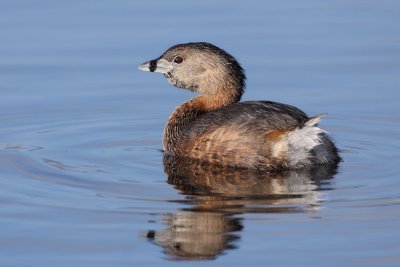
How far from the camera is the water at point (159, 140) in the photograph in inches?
289

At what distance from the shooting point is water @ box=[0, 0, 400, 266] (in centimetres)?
734

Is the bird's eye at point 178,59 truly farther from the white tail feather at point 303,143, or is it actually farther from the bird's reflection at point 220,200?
the white tail feather at point 303,143

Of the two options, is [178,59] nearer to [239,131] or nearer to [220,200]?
[239,131]

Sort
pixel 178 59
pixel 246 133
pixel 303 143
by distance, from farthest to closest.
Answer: pixel 178 59 < pixel 246 133 < pixel 303 143

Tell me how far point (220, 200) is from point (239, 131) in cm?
116

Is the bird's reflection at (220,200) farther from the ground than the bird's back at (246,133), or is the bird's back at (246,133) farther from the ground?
the bird's back at (246,133)

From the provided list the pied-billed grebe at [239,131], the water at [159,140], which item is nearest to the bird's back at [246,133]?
the pied-billed grebe at [239,131]

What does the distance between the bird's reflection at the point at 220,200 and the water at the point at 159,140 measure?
16 mm

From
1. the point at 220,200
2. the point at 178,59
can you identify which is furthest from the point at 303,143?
the point at 178,59

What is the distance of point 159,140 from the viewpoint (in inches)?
427

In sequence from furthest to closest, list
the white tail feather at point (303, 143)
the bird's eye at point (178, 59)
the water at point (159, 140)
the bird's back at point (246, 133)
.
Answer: the bird's eye at point (178, 59) → the bird's back at point (246, 133) → the white tail feather at point (303, 143) → the water at point (159, 140)

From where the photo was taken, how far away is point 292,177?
9266 mm

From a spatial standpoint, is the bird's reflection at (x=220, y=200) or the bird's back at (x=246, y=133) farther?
the bird's back at (x=246, y=133)

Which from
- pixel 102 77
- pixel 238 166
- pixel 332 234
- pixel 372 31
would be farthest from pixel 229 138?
pixel 372 31
